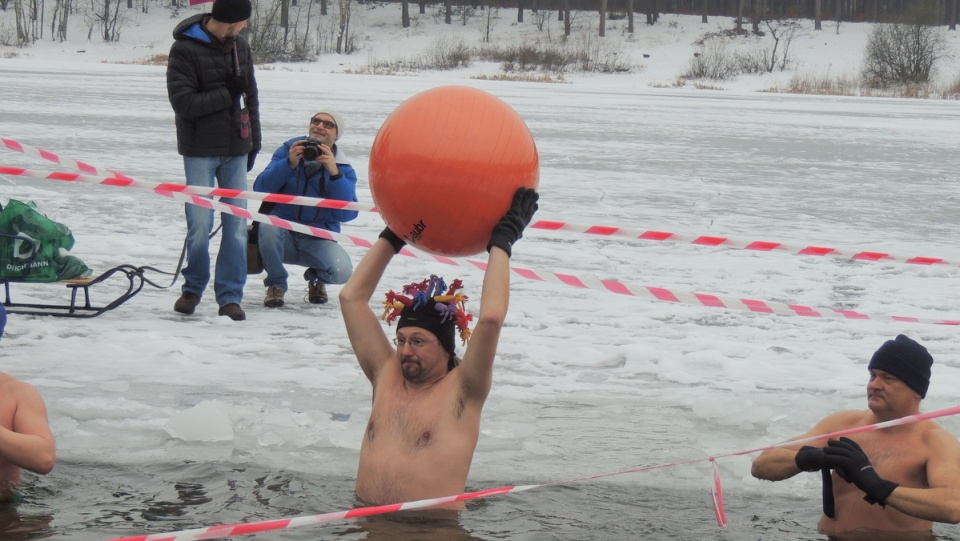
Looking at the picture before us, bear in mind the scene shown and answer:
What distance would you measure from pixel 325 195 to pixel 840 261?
4.25 m

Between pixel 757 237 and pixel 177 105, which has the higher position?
pixel 177 105

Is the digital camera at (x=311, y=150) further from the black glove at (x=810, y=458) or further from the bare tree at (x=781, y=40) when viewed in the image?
the bare tree at (x=781, y=40)

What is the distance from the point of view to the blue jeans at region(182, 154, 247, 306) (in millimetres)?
6988

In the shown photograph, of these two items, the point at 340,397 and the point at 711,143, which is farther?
the point at 711,143

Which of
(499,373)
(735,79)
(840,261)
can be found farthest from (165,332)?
(735,79)

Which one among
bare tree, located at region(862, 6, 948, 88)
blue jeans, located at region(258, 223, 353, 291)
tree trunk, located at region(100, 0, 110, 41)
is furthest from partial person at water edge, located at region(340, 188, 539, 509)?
tree trunk, located at region(100, 0, 110, 41)

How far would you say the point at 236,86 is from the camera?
7.01m

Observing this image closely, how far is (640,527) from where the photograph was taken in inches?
170

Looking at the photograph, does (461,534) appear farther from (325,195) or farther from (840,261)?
(840,261)

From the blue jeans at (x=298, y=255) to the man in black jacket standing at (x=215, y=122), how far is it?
13.0 inches

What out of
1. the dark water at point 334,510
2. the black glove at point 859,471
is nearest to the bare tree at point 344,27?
the dark water at point 334,510

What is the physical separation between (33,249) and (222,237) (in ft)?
3.55

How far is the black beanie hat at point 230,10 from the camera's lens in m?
6.76

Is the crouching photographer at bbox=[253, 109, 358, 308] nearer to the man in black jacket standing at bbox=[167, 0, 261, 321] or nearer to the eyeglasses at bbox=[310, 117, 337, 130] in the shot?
the eyeglasses at bbox=[310, 117, 337, 130]
